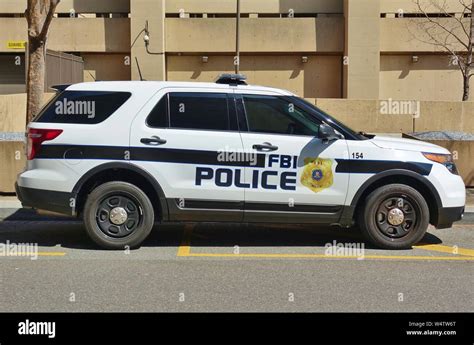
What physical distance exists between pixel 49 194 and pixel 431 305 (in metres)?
4.26

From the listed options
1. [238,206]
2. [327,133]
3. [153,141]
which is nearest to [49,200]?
[153,141]

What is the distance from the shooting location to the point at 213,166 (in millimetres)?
6145

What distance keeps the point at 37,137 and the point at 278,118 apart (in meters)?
2.80

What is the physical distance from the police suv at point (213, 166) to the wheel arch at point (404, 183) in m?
0.01

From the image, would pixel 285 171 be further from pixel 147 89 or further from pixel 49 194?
pixel 49 194

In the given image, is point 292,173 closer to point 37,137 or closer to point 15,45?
point 37,137

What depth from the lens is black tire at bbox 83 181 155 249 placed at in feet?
20.2

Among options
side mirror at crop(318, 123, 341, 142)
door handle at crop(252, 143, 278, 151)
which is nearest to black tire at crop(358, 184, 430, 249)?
side mirror at crop(318, 123, 341, 142)

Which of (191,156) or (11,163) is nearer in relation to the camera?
(191,156)

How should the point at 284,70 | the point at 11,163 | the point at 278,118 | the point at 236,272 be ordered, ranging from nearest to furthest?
the point at 236,272 < the point at 278,118 < the point at 11,163 < the point at 284,70

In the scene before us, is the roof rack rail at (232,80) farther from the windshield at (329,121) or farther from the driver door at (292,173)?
the windshield at (329,121)

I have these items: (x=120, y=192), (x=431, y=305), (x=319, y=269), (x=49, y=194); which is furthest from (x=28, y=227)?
(x=431, y=305)

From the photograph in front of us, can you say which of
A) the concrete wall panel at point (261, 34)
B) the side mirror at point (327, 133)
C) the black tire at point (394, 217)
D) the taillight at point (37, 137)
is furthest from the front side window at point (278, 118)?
the concrete wall panel at point (261, 34)

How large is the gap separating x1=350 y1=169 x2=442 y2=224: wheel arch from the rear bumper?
0.05 meters
